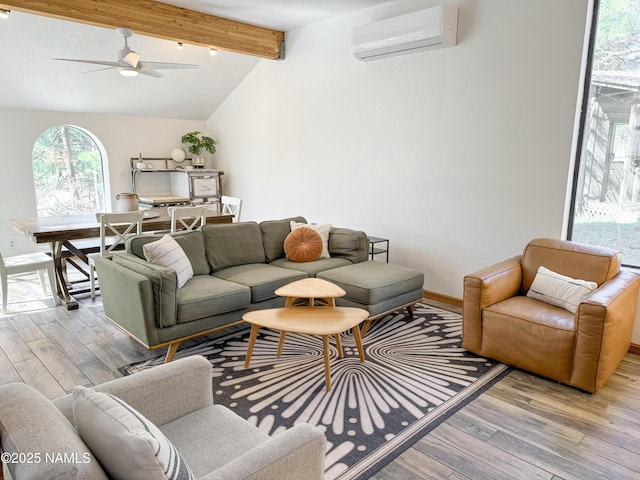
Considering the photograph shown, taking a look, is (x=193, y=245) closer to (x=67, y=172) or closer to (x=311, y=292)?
(x=311, y=292)

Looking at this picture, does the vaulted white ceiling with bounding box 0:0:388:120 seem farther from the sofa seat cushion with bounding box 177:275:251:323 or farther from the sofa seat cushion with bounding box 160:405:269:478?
the sofa seat cushion with bounding box 160:405:269:478

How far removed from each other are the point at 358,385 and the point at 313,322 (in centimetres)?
49

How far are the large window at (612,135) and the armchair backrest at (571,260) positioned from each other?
1.33ft

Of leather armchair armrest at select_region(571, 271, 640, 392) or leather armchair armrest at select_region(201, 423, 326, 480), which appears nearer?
leather armchair armrest at select_region(201, 423, 326, 480)

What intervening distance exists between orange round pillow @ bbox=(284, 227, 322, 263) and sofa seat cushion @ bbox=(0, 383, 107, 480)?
9.75ft

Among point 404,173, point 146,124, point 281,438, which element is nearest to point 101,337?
point 281,438

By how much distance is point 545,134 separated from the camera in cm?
347

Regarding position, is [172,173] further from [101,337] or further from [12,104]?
[101,337]

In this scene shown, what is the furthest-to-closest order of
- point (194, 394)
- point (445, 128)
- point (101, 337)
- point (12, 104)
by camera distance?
1. point (12, 104)
2. point (445, 128)
3. point (101, 337)
4. point (194, 394)

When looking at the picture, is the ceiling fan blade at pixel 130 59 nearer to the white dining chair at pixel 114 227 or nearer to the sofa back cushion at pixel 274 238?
the white dining chair at pixel 114 227

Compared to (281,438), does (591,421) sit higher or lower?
lower

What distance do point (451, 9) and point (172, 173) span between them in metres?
4.93

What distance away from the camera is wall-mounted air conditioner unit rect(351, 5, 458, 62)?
12.2 feet

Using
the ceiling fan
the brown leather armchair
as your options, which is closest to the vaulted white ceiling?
the ceiling fan
